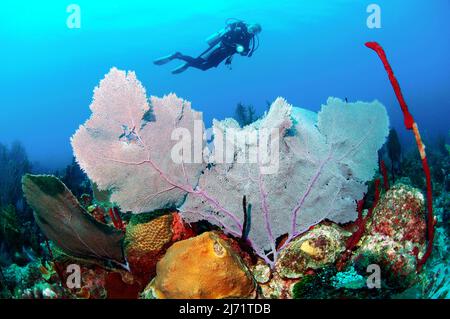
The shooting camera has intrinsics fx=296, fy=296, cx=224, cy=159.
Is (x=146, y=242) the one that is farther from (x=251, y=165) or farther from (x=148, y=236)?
(x=251, y=165)

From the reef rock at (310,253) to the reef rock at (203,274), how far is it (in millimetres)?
480

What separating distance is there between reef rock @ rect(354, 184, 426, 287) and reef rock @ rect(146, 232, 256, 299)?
1.19 metres

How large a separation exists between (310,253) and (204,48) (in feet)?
214

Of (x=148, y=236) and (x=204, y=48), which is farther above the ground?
(x=204, y=48)

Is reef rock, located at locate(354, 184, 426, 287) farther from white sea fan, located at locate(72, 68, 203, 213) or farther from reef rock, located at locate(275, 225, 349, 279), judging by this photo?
white sea fan, located at locate(72, 68, 203, 213)

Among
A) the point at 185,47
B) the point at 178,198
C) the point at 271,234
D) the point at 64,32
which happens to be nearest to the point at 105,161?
the point at 178,198

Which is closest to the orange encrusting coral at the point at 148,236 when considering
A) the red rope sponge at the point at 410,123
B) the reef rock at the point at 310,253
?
the reef rock at the point at 310,253

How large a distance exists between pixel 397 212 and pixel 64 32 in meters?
81.0

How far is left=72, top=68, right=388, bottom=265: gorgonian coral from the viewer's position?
2.87 meters

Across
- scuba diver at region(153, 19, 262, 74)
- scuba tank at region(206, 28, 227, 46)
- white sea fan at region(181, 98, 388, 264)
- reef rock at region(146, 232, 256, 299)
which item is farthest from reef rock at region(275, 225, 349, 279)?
scuba tank at region(206, 28, 227, 46)

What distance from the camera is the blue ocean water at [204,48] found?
163ft

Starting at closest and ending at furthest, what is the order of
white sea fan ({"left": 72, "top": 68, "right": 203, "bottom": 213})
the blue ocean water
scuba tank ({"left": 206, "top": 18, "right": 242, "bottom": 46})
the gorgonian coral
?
white sea fan ({"left": 72, "top": 68, "right": 203, "bottom": 213}) < the gorgonian coral < scuba tank ({"left": 206, "top": 18, "right": 242, "bottom": 46}) < the blue ocean water

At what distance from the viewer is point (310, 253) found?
2.80 m

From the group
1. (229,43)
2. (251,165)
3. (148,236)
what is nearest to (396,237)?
(251,165)
